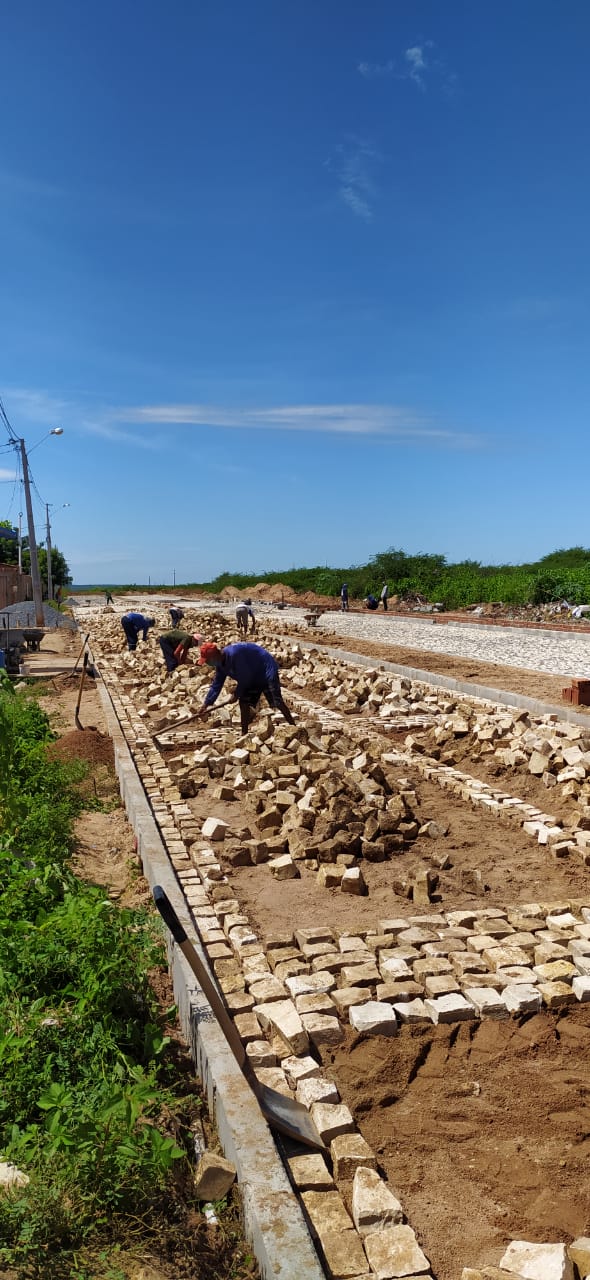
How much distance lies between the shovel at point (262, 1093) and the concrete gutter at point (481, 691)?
734 centimetres

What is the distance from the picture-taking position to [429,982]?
13.3ft

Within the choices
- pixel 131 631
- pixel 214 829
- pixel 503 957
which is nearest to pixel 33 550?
pixel 131 631

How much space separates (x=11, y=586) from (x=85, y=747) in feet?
73.7

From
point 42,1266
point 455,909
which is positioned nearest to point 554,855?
point 455,909

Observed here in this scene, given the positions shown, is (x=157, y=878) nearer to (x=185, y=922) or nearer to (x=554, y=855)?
(x=185, y=922)

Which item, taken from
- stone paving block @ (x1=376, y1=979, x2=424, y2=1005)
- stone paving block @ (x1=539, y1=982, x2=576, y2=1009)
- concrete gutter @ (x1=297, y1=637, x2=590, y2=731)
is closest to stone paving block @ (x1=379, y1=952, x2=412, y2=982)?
stone paving block @ (x1=376, y1=979, x2=424, y2=1005)

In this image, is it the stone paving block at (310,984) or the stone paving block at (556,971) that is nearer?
the stone paving block at (310,984)

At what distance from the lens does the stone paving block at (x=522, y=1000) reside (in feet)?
12.7

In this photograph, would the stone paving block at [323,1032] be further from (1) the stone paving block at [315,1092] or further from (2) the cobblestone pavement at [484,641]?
(2) the cobblestone pavement at [484,641]

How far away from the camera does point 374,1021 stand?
3713mm

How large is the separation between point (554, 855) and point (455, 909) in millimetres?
1276

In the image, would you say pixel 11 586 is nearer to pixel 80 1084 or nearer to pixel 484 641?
pixel 484 641

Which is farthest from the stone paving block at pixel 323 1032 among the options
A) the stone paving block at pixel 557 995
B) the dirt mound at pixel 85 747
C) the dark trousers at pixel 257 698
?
the dirt mound at pixel 85 747

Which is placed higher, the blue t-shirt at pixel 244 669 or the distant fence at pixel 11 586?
the distant fence at pixel 11 586
